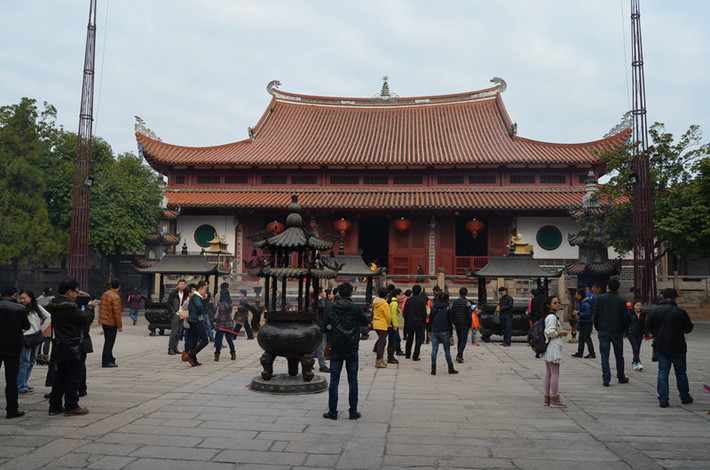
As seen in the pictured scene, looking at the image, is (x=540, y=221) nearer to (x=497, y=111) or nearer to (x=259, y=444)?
(x=497, y=111)

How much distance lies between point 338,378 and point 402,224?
19.4 metres

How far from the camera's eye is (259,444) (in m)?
4.89

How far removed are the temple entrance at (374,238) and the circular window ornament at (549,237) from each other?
27.5 feet

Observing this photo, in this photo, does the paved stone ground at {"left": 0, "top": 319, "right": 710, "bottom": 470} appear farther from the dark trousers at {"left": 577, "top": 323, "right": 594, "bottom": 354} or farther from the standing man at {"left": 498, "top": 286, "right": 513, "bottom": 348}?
the standing man at {"left": 498, "top": 286, "right": 513, "bottom": 348}

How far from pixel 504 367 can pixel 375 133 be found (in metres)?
21.6

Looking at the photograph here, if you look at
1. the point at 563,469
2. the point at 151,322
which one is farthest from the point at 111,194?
the point at 563,469

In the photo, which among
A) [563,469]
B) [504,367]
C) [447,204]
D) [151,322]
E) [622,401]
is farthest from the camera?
[447,204]

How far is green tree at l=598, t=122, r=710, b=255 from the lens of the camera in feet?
56.6

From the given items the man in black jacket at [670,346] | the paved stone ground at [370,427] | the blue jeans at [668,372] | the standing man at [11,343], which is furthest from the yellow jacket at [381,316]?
the standing man at [11,343]

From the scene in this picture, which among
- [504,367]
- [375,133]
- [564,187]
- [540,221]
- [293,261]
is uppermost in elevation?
[375,133]

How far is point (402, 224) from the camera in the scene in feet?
82.0

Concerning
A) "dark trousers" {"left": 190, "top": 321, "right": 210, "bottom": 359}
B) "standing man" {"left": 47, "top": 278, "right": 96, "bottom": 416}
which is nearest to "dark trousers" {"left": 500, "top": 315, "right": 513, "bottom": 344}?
"dark trousers" {"left": 190, "top": 321, "right": 210, "bottom": 359}

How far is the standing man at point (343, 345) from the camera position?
5891 mm

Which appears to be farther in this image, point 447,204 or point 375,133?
point 375,133
